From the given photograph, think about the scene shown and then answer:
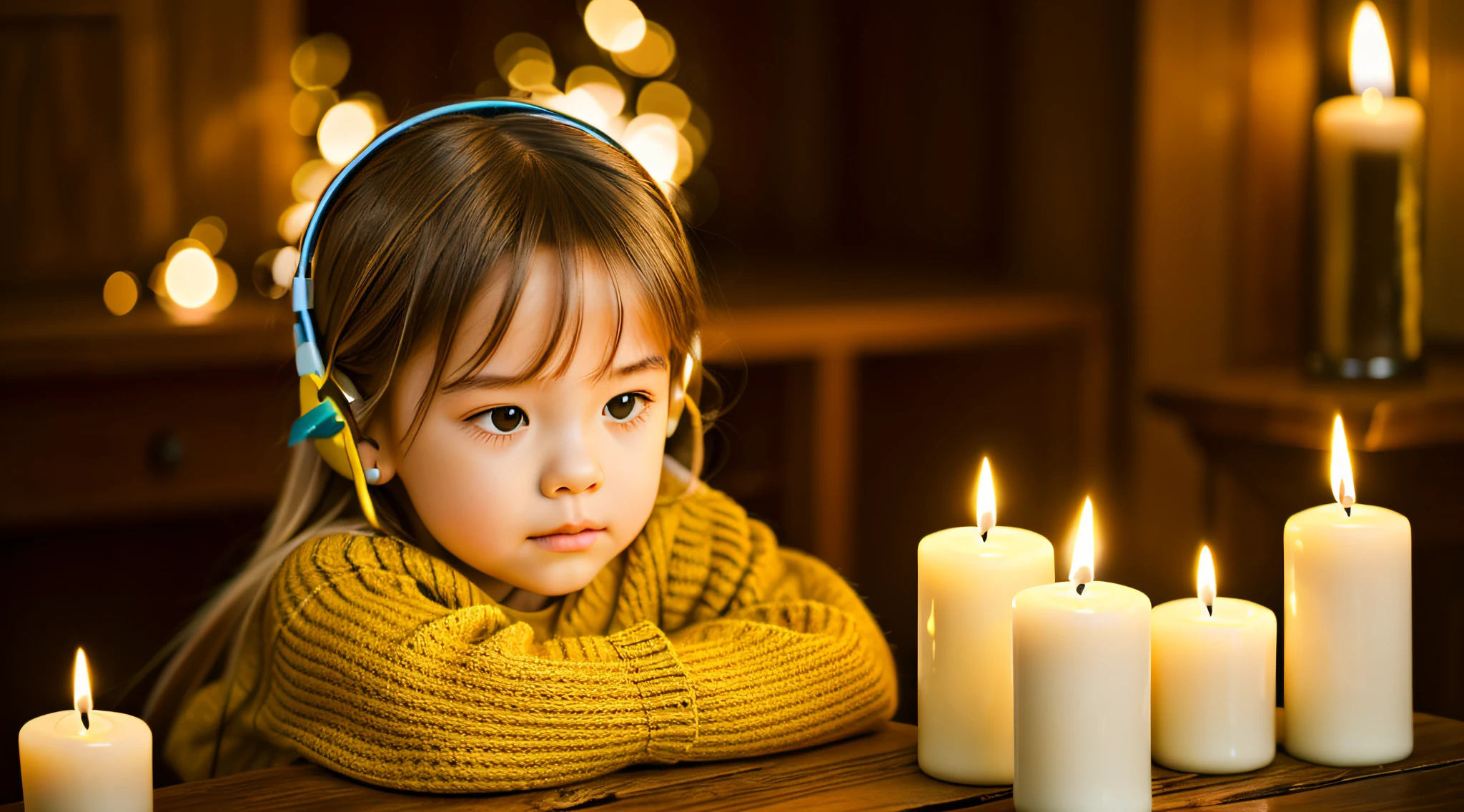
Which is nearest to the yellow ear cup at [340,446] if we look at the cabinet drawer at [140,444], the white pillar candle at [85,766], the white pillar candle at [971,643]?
the white pillar candle at [85,766]

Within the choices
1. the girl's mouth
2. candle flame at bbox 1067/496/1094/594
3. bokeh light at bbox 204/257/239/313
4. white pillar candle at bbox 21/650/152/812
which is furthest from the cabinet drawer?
candle flame at bbox 1067/496/1094/594

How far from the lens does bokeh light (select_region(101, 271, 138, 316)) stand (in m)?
1.69

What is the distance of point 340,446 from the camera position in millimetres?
857

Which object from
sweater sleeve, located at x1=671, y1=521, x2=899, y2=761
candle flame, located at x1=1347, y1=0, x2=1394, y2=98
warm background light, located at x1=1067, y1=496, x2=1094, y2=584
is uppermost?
candle flame, located at x1=1347, y1=0, x2=1394, y2=98

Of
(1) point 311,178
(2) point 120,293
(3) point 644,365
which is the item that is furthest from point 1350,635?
(1) point 311,178

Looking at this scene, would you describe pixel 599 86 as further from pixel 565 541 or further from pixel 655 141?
pixel 565 541

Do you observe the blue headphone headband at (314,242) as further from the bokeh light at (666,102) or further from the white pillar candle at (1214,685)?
the bokeh light at (666,102)

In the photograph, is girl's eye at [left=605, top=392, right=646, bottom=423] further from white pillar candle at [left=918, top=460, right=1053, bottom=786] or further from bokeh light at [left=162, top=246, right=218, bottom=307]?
bokeh light at [left=162, top=246, right=218, bottom=307]

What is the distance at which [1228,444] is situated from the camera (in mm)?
1544

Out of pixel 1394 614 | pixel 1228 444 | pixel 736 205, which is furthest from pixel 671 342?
pixel 736 205

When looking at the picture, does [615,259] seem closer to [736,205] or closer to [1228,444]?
[1228,444]

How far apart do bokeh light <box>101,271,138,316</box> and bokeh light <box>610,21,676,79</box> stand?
0.88 m

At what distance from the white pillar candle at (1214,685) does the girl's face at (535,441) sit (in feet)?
0.98

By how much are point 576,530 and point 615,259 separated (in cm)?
15
